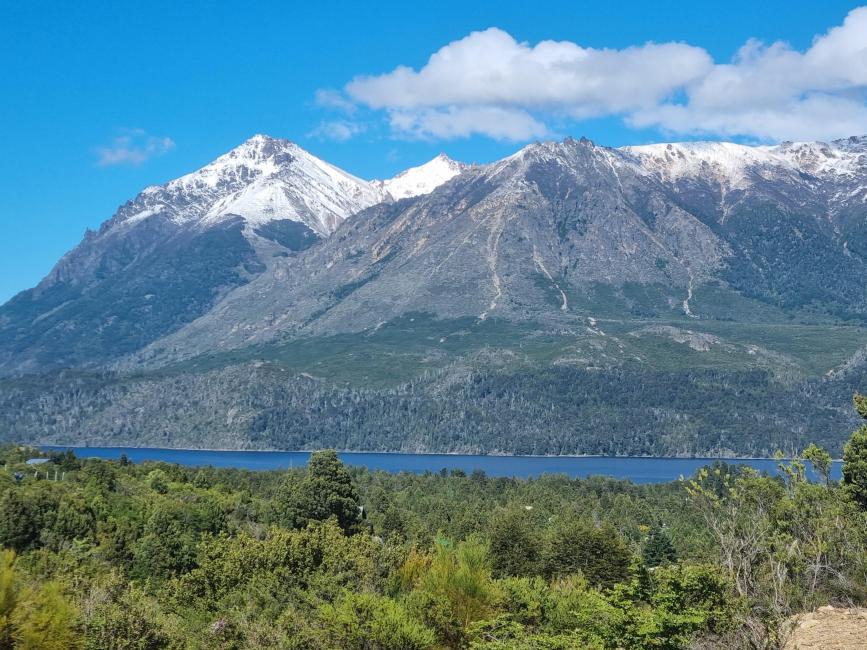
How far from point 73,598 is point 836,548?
49.2m

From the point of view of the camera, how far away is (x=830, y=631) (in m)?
45.0

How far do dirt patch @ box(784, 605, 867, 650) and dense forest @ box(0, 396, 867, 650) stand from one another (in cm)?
114

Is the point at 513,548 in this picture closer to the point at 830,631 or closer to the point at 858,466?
the point at 858,466

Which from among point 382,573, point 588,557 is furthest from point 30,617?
point 588,557

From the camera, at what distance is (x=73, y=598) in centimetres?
5266

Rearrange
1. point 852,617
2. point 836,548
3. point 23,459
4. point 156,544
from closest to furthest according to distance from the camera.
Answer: point 852,617 < point 836,548 < point 156,544 < point 23,459

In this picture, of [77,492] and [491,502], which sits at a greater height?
[77,492]

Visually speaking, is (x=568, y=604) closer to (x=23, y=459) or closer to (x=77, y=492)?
(x=77, y=492)

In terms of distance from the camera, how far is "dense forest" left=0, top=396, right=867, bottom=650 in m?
46.9

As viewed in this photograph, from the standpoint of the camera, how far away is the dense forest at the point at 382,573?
46.9 meters

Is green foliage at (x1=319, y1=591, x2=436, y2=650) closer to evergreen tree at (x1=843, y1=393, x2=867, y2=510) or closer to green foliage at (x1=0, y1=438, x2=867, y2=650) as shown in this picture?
green foliage at (x1=0, y1=438, x2=867, y2=650)

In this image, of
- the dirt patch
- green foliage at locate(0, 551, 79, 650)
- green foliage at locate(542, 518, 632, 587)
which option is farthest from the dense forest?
the dirt patch

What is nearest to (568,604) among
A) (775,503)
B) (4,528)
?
(775,503)

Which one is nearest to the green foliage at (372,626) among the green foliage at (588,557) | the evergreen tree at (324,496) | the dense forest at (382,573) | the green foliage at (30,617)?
the dense forest at (382,573)
